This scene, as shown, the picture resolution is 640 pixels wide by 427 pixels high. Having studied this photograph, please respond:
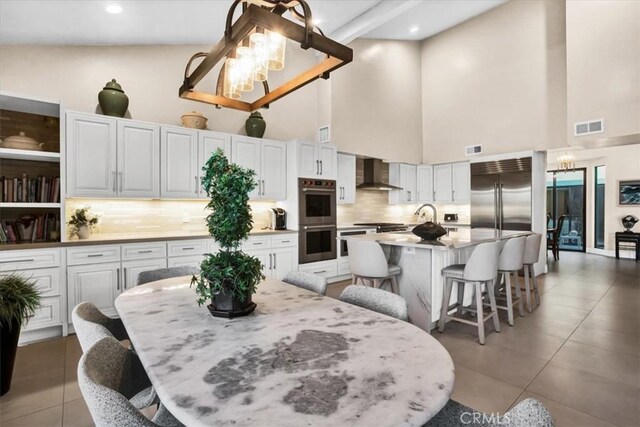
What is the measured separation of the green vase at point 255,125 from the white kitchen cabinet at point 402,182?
329 cm

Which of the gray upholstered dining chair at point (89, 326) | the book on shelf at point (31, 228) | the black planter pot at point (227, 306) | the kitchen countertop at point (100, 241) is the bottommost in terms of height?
the gray upholstered dining chair at point (89, 326)

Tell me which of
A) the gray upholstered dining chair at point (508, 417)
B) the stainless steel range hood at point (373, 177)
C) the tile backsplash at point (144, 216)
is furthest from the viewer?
the stainless steel range hood at point (373, 177)

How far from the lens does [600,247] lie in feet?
28.9

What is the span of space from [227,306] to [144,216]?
3.43 meters

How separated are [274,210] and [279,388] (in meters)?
4.38

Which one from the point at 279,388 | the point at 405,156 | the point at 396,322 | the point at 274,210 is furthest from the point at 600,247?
the point at 279,388

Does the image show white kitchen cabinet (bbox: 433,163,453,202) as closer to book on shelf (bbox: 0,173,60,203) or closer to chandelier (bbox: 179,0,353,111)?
chandelier (bbox: 179,0,353,111)

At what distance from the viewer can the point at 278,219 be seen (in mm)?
5133

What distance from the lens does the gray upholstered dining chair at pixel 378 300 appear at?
5.16 ft

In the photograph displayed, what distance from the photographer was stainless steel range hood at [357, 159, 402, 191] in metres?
6.42

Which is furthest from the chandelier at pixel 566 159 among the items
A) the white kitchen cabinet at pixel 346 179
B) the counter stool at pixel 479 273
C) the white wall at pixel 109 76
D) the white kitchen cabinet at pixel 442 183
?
the white wall at pixel 109 76

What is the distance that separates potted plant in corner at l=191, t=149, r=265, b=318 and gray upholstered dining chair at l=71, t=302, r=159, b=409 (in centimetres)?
38

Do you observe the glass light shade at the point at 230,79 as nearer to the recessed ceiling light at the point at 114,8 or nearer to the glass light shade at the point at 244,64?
the glass light shade at the point at 244,64

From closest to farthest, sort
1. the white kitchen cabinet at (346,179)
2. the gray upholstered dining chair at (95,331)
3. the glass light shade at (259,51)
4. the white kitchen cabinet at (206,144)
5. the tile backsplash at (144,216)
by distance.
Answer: the gray upholstered dining chair at (95,331)
the glass light shade at (259,51)
the tile backsplash at (144,216)
the white kitchen cabinet at (206,144)
the white kitchen cabinet at (346,179)
